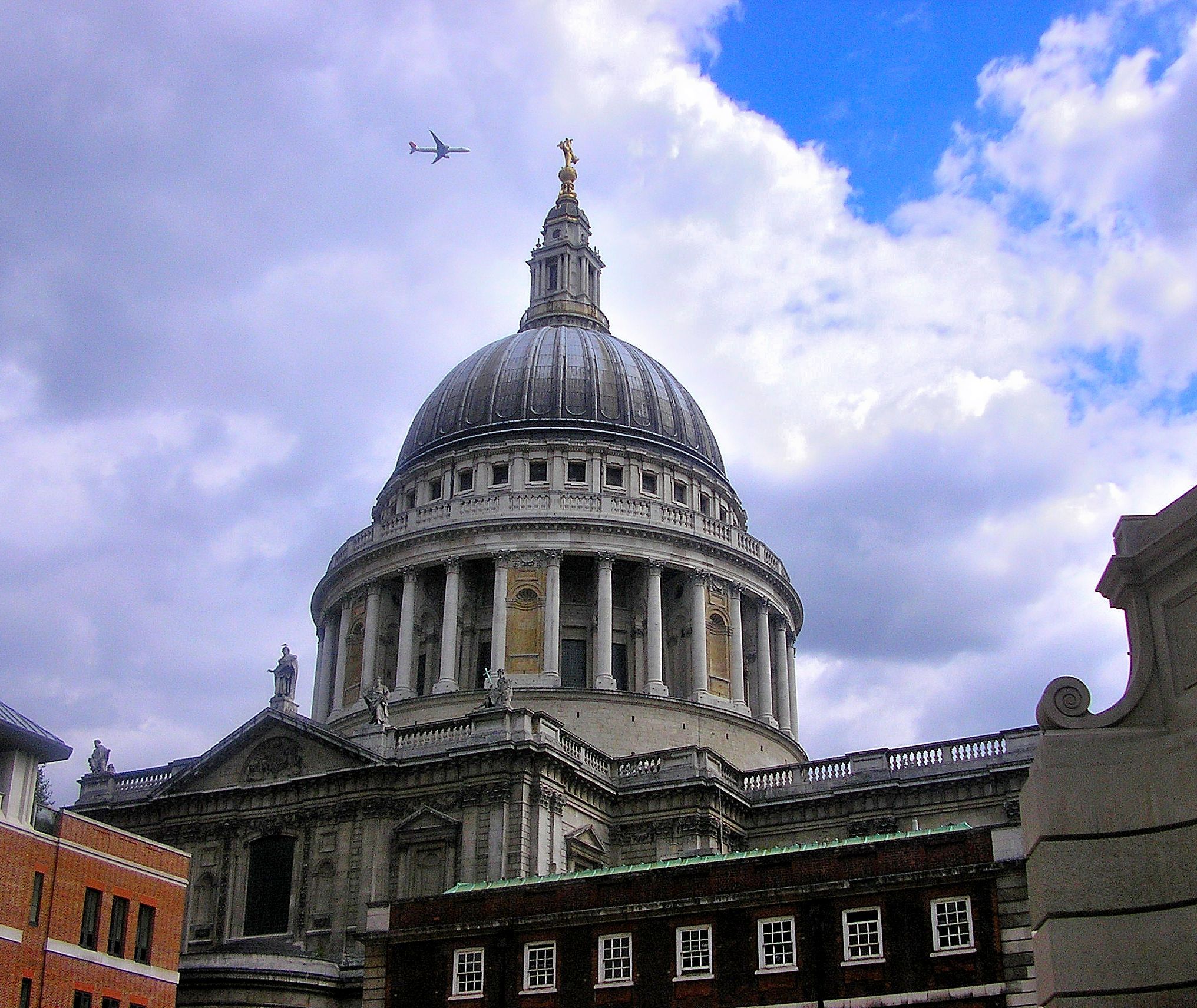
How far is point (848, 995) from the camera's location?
37.3 meters

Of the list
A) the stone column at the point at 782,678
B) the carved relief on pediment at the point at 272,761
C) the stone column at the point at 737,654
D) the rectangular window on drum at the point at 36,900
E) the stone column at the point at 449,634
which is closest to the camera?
the rectangular window on drum at the point at 36,900

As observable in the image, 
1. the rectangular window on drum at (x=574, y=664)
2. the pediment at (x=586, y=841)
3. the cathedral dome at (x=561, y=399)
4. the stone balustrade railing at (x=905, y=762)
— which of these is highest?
the cathedral dome at (x=561, y=399)

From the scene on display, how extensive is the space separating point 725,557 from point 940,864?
43.5 meters

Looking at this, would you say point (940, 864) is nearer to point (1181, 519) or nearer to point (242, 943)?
point (1181, 519)

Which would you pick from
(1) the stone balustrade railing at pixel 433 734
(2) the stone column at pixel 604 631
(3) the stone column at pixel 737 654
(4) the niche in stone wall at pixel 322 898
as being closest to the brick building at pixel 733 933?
(4) the niche in stone wall at pixel 322 898

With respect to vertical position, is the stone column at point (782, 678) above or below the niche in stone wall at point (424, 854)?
above

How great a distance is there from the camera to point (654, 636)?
7581cm

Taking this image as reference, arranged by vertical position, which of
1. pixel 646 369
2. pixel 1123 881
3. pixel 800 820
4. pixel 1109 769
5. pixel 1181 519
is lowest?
pixel 1123 881

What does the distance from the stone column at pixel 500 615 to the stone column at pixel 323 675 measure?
1173 cm

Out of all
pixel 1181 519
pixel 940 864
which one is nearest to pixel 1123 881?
pixel 1181 519

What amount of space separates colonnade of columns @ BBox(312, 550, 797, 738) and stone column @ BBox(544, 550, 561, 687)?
1.6 inches

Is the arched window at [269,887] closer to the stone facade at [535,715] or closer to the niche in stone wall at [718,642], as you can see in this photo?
the stone facade at [535,715]

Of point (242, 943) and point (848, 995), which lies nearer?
point (848, 995)

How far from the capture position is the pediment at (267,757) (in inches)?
2388
